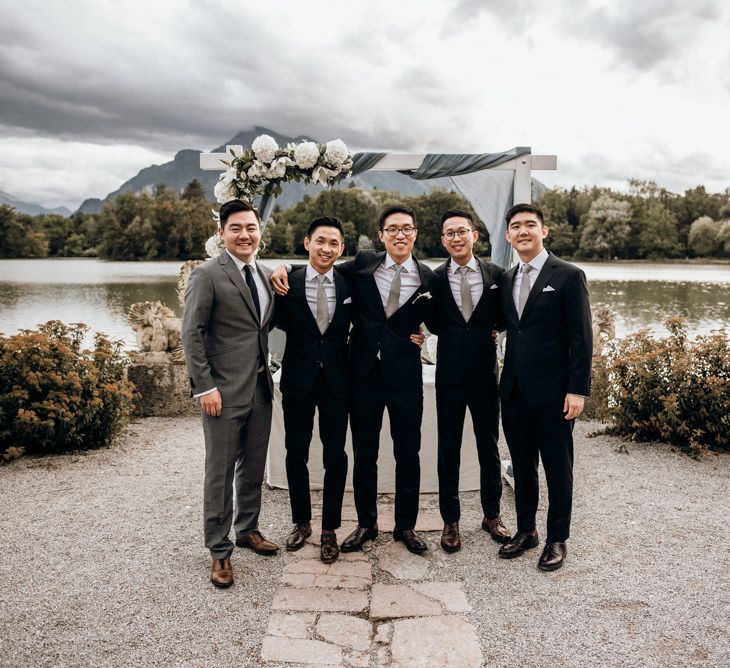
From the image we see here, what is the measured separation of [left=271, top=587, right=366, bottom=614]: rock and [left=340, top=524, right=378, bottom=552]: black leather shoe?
1.61ft

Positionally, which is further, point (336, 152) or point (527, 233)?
point (336, 152)

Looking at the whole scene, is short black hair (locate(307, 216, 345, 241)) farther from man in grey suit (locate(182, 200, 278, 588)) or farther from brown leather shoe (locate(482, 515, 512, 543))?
brown leather shoe (locate(482, 515, 512, 543))

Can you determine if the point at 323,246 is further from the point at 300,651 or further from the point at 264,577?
the point at 300,651

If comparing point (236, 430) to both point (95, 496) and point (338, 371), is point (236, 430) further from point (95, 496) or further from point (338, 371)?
point (95, 496)

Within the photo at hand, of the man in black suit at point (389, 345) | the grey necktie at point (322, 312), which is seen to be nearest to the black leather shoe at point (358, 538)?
the man in black suit at point (389, 345)

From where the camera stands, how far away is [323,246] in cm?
351

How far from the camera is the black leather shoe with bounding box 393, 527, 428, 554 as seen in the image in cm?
368

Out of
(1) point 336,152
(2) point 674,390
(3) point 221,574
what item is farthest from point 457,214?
(2) point 674,390

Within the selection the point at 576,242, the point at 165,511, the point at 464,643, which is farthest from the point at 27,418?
the point at 576,242

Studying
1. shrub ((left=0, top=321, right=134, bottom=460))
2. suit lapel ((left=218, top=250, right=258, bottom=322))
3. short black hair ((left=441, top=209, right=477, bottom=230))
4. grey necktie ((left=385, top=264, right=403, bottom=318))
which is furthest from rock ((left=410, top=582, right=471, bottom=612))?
shrub ((left=0, top=321, right=134, bottom=460))

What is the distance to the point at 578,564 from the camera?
3533 mm

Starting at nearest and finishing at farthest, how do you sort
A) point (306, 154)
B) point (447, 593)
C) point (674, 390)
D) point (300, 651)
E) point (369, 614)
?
point (300, 651) < point (369, 614) < point (447, 593) < point (306, 154) < point (674, 390)

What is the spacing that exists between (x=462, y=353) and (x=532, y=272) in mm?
632

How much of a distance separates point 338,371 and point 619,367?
11.9 ft
